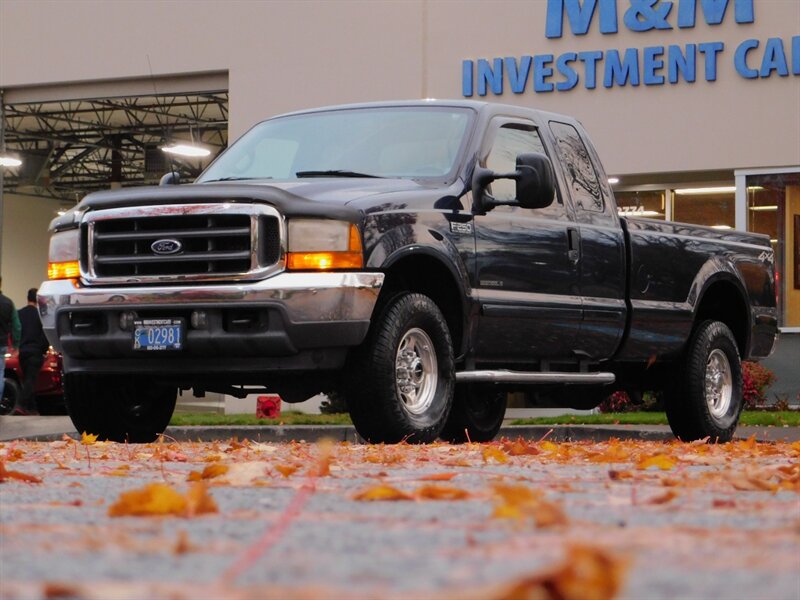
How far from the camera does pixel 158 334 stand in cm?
806

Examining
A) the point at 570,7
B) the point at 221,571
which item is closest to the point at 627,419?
the point at 570,7

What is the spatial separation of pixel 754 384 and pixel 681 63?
434 centimetres

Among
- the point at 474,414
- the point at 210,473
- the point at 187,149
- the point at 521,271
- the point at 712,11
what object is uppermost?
the point at 712,11

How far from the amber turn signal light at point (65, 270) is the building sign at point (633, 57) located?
43.4ft

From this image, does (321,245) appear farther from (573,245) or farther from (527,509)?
(527,509)

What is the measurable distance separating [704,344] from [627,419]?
544 cm

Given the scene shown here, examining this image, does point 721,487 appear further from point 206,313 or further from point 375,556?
point 206,313

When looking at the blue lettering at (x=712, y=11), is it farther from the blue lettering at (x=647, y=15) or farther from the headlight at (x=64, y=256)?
the headlight at (x=64, y=256)

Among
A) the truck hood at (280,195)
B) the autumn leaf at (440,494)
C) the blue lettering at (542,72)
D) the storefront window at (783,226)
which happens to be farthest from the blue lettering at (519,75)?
the autumn leaf at (440,494)

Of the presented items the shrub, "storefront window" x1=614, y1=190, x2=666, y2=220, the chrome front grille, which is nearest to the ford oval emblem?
the chrome front grille

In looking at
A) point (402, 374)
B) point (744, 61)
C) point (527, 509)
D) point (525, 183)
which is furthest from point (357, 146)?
point (744, 61)

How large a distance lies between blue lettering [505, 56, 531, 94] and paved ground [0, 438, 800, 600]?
1565cm

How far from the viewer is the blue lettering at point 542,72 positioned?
2123 cm

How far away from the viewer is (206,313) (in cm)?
799
